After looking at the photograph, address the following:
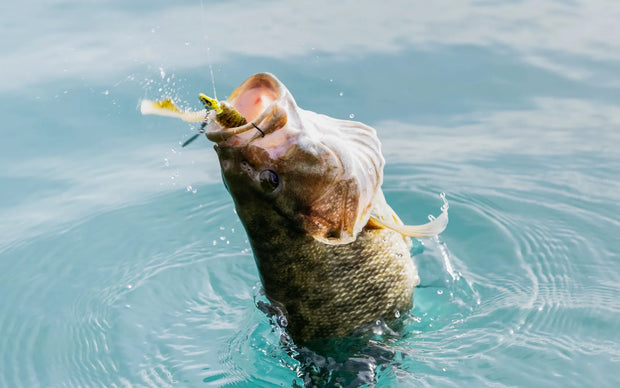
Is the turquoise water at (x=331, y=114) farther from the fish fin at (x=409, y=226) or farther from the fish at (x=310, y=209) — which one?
the fish fin at (x=409, y=226)

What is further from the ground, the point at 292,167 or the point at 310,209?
the point at 292,167

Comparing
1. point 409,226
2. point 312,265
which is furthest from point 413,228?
point 312,265

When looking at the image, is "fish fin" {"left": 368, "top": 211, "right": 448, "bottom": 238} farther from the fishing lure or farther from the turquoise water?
the fishing lure

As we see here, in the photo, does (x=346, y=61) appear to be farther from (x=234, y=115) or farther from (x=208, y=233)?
(x=234, y=115)

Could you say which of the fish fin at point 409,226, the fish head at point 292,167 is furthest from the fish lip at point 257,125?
the fish fin at point 409,226

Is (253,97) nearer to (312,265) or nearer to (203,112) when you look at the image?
(203,112)

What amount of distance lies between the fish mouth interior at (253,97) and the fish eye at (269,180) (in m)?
0.24

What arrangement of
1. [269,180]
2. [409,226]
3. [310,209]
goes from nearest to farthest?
[269,180] → [310,209] → [409,226]

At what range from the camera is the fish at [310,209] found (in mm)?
3387

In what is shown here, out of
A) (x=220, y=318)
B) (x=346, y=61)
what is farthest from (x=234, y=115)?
(x=346, y=61)

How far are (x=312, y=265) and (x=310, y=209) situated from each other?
319 mm

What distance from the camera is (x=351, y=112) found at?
701 cm

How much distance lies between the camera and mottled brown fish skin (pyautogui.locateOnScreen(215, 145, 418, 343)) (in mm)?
3514

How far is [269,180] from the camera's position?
11.3 ft
